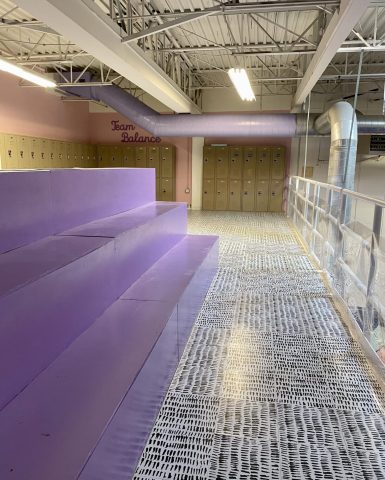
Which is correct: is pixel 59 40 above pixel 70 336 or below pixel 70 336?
above

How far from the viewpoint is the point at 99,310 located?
95.8 inches

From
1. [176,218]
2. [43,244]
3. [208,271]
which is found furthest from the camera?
[176,218]

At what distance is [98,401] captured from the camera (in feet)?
5.17

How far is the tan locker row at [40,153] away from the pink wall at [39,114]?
0.30 meters

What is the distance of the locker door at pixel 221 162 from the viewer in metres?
11.0

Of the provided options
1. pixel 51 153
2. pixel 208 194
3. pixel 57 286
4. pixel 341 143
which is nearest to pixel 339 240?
pixel 57 286

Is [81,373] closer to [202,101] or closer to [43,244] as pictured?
[43,244]

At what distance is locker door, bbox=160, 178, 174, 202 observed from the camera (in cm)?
1149

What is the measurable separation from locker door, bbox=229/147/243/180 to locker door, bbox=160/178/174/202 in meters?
1.93

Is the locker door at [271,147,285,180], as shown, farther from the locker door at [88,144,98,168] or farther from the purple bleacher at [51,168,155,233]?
the purple bleacher at [51,168,155,233]

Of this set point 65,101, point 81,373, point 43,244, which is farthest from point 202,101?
point 81,373

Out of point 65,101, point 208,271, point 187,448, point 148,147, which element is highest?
point 65,101

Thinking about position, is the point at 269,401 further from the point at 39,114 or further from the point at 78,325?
the point at 39,114

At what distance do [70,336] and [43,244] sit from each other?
661 mm
